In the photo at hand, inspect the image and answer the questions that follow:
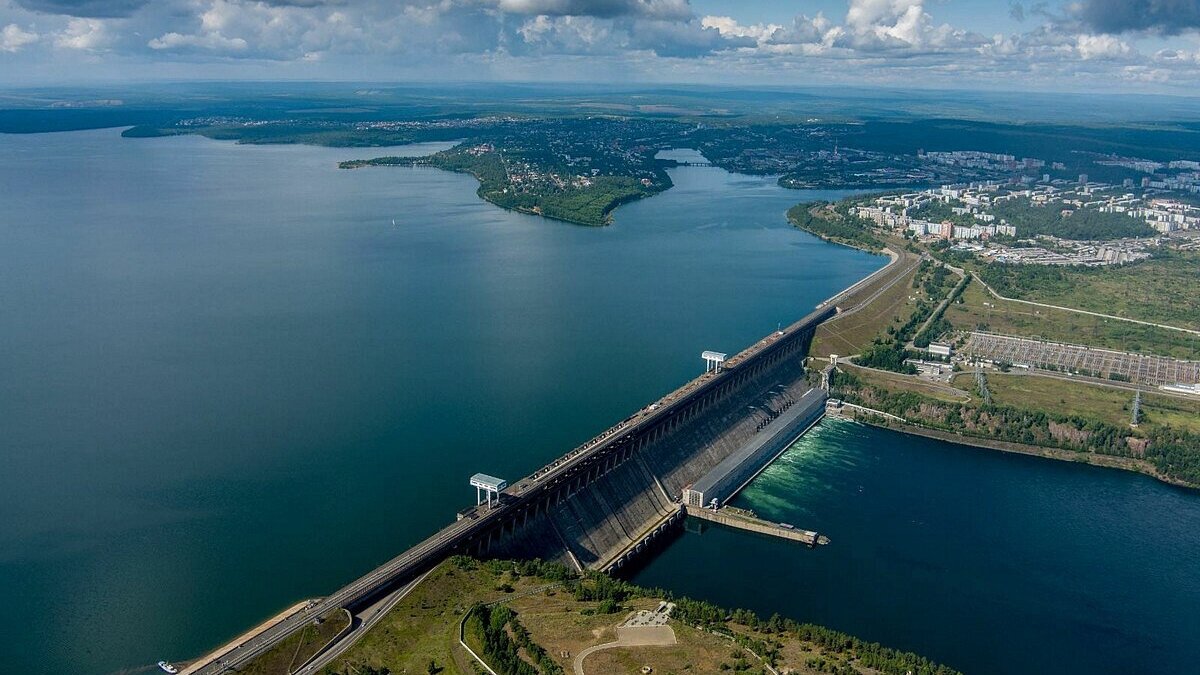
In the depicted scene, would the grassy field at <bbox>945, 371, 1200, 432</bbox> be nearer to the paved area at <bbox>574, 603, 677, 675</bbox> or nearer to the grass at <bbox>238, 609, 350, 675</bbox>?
the paved area at <bbox>574, 603, 677, 675</bbox>

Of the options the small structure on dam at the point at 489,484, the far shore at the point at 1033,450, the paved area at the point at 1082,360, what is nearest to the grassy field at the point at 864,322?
the paved area at the point at 1082,360

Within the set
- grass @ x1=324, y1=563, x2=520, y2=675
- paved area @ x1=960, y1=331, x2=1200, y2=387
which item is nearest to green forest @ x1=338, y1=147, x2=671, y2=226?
paved area @ x1=960, y1=331, x2=1200, y2=387

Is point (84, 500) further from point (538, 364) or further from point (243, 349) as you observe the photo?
point (538, 364)

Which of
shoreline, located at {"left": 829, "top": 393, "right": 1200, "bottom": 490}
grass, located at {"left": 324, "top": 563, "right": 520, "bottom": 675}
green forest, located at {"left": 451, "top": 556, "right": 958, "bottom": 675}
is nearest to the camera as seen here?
grass, located at {"left": 324, "top": 563, "right": 520, "bottom": 675}

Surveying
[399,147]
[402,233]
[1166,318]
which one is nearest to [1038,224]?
[1166,318]

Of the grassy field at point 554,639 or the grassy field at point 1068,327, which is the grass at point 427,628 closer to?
the grassy field at point 554,639

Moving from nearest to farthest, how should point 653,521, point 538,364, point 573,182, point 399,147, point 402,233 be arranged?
point 653,521 < point 538,364 < point 402,233 < point 573,182 < point 399,147

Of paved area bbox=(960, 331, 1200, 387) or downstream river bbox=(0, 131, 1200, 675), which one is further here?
paved area bbox=(960, 331, 1200, 387)
